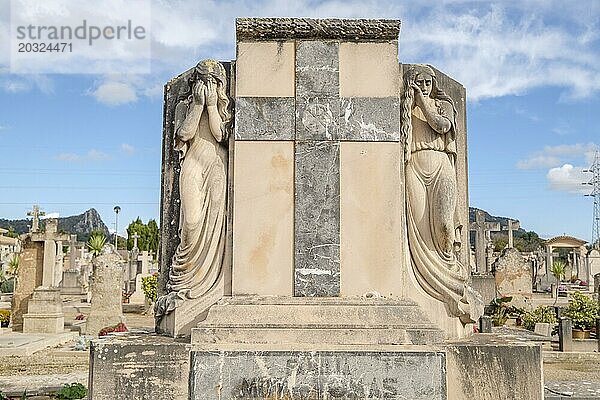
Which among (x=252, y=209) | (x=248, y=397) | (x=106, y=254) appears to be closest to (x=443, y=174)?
(x=252, y=209)

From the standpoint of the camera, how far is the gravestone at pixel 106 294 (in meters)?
21.5

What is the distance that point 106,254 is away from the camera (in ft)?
73.9

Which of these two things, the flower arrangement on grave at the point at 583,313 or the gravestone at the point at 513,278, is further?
the gravestone at the point at 513,278

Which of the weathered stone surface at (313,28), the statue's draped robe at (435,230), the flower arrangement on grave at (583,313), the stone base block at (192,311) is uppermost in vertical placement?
the weathered stone surface at (313,28)

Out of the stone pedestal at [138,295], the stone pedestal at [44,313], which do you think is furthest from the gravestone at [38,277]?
the stone pedestal at [138,295]

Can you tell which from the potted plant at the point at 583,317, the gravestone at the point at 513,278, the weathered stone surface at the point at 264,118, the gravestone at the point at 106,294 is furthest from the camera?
the gravestone at the point at 513,278

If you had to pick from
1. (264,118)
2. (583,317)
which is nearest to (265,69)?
(264,118)

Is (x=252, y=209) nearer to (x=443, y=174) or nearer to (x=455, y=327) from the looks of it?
(x=443, y=174)

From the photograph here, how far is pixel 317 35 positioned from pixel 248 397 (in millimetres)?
3270

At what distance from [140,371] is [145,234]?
73657 mm

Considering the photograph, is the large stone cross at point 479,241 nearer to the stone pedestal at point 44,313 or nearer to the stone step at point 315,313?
the stone pedestal at point 44,313

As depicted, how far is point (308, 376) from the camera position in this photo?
5.07 metres

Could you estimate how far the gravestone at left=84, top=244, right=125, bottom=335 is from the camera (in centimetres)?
2147

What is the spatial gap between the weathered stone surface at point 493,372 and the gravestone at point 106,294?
59.1ft
